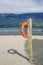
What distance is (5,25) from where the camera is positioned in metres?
21.3

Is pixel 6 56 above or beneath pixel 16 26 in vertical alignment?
above

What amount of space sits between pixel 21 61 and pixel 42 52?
1497 mm

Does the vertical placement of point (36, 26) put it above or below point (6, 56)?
below

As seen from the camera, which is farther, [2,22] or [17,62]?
[2,22]

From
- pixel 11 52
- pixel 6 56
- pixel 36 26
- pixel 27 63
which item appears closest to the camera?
pixel 27 63

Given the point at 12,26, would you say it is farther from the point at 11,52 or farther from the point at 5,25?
the point at 11,52

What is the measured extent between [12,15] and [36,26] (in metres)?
2.83

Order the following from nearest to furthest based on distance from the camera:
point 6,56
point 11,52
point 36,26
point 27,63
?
point 27,63 → point 6,56 → point 11,52 → point 36,26

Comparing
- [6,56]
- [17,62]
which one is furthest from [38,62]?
[6,56]

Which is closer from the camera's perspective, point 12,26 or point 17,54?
point 17,54

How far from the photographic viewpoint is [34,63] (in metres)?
5.76

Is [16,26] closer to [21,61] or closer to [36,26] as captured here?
[36,26]

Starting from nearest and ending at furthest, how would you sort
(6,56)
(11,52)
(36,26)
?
(6,56) → (11,52) → (36,26)

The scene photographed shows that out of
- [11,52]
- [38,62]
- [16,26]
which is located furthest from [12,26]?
[38,62]
